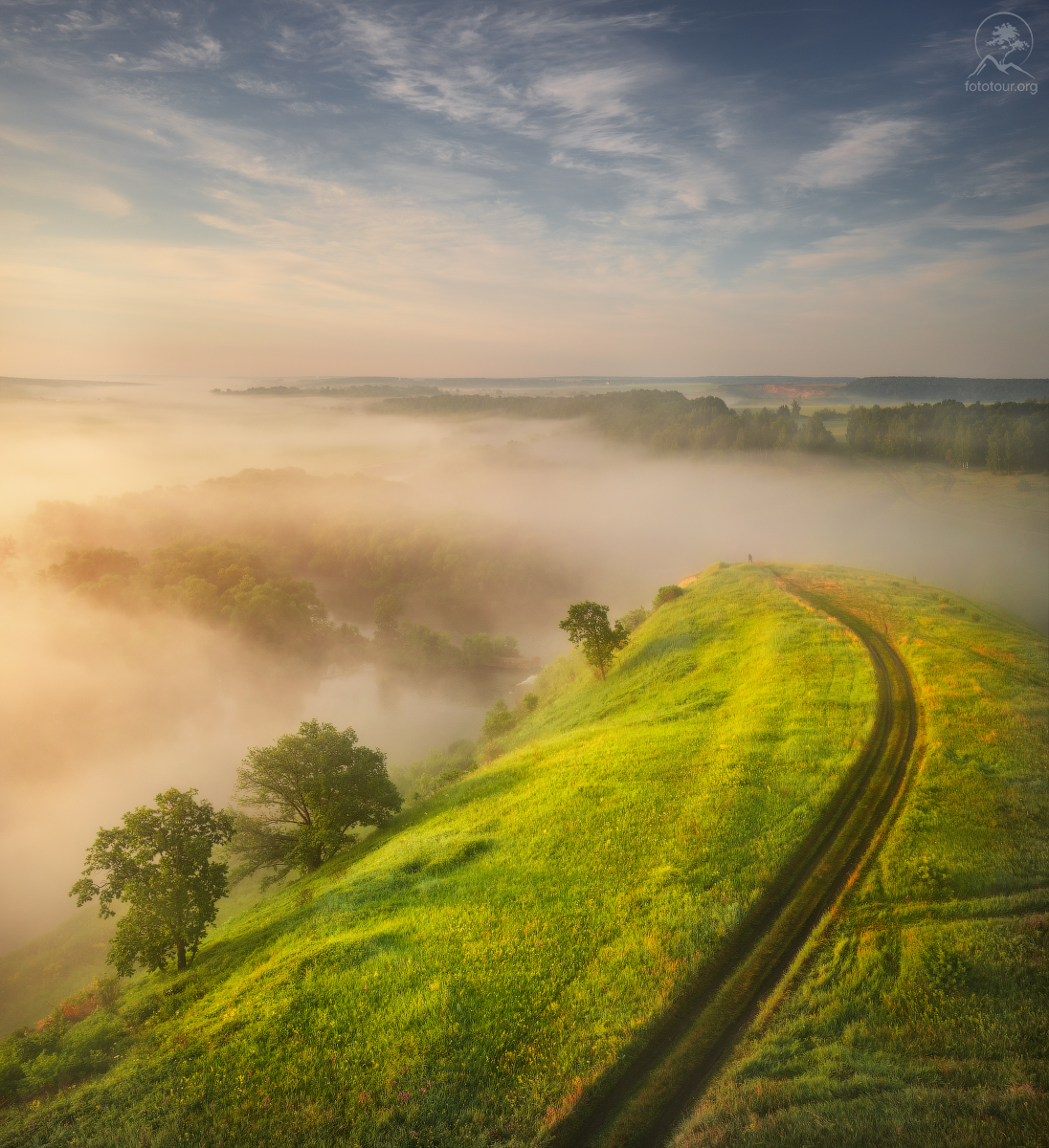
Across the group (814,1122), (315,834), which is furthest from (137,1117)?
(315,834)

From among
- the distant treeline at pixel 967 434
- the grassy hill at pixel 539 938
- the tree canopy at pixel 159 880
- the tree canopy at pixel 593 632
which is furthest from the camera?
the distant treeline at pixel 967 434

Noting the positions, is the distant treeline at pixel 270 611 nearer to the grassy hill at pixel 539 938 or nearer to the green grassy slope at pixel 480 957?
the grassy hill at pixel 539 938

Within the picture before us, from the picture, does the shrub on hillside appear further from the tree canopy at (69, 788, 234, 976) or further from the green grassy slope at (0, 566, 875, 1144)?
the tree canopy at (69, 788, 234, 976)

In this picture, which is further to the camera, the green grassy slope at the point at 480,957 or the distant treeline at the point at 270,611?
the distant treeline at the point at 270,611

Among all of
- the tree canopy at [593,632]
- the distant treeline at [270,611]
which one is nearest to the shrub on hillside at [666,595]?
the tree canopy at [593,632]

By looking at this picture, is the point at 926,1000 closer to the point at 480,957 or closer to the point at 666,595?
the point at 480,957

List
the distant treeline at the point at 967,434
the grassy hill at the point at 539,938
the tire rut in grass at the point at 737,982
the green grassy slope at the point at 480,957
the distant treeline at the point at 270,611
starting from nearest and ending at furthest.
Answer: the tire rut in grass at the point at 737,982 → the grassy hill at the point at 539,938 → the green grassy slope at the point at 480,957 → the distant treeline at the point at 270,611 → the distant treeline at the point at 967,434
